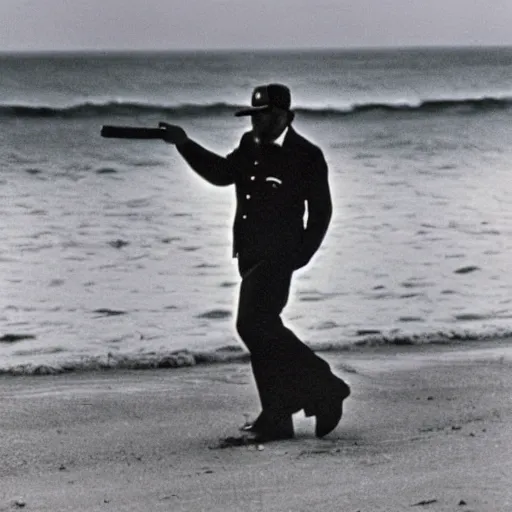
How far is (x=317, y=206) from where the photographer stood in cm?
454

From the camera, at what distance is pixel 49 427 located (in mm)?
5164

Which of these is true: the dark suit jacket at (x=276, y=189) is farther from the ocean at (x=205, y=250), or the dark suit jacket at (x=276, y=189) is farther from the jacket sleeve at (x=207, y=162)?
the ocean at (x=205, y=250)

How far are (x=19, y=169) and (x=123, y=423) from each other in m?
13.6

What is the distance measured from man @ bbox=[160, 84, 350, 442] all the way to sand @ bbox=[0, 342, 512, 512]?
42 cm

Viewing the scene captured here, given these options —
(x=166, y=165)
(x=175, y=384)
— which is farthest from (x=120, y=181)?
(x=175, y=384)

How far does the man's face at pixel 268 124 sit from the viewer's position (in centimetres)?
455

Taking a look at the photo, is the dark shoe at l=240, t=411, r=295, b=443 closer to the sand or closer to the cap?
the sand

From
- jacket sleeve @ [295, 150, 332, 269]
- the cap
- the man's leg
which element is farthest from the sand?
Result: the cap

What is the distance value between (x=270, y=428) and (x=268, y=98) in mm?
1293

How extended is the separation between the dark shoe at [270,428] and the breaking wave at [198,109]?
88.2ft

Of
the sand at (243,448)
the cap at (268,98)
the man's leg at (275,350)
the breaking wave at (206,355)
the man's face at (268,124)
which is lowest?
the breaking wave at (206,355)

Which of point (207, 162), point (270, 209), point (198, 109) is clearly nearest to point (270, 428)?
point (270, 209)

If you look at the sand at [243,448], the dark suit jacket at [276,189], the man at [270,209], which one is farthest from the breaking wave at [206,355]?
the dark suit jacket at [276,189]

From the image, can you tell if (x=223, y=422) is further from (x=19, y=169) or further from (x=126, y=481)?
(x=19, y=169)
